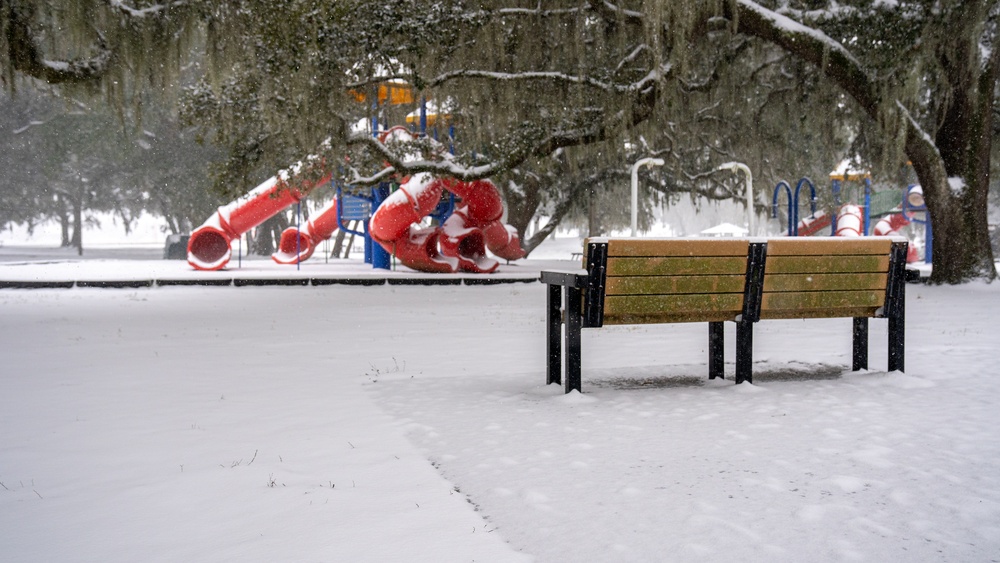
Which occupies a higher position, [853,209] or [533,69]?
[533,69]

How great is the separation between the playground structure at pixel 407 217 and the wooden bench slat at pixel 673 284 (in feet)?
41.2

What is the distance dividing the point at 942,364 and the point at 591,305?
Result: 9.81 ft

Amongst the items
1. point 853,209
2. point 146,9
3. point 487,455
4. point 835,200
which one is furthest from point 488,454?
point 835,200

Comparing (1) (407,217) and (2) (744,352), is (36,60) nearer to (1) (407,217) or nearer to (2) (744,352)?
(1) (407,217)

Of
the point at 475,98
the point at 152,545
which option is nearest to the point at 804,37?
the point at 475,98

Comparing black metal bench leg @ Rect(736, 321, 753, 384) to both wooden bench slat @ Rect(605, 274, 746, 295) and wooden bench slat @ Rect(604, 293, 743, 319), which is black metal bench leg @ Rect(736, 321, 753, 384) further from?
wooden bench slat @ Rect(605, 274, 746, 295)

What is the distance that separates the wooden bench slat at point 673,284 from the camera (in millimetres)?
5113

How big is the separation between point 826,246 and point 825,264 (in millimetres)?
120

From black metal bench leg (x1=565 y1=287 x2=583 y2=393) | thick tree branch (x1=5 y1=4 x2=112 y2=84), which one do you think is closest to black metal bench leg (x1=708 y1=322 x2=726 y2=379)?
black metal bench leg (x1=565 y1=287 x2=583 y2=393)

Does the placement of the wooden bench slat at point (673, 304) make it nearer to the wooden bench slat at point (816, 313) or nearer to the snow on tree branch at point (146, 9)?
the wooden bench slat at point (816, 313)

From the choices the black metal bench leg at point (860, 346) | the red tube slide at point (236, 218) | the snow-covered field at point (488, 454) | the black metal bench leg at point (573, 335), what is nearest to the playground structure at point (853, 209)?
the red tube slide at point (236, 218)

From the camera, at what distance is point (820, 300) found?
18.4 feet

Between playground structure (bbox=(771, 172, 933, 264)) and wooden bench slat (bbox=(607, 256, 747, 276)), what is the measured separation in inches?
646

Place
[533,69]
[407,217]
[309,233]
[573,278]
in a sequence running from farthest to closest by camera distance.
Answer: [309,233]
[407,217]
[533,69]
[573,278]
